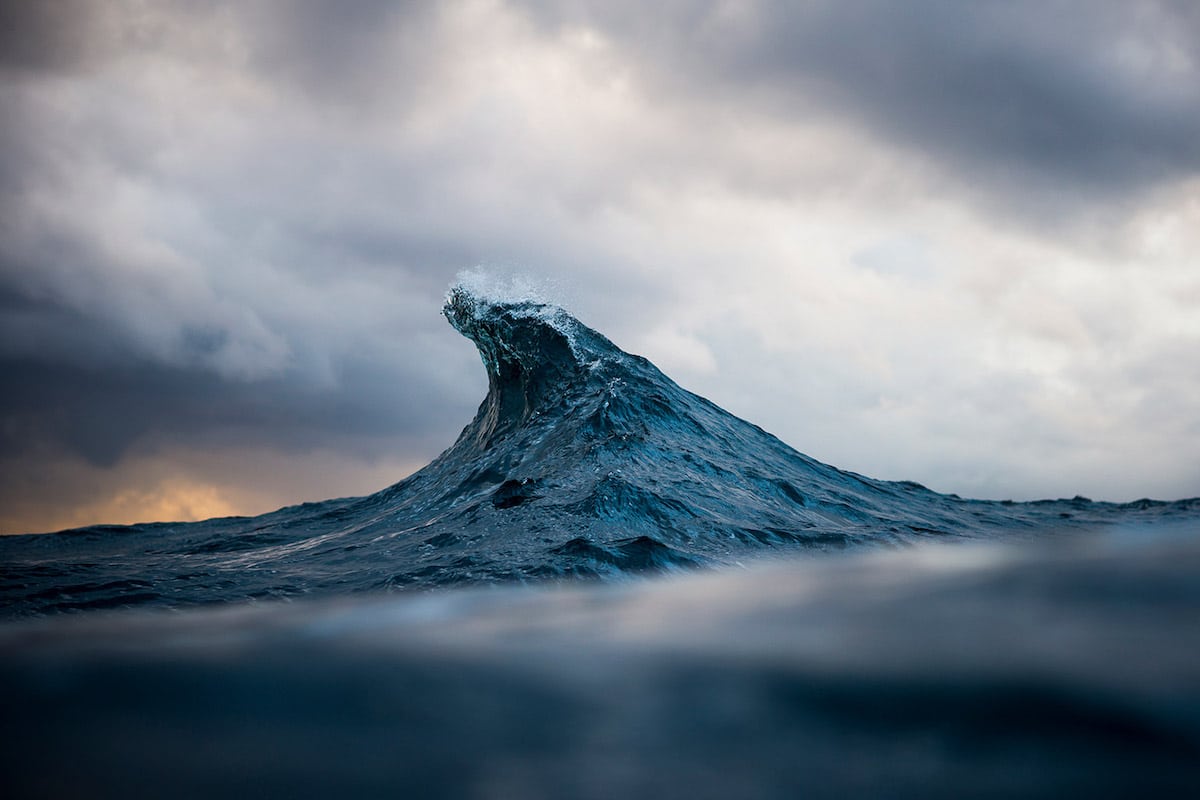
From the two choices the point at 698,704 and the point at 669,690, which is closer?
the point at 698,704

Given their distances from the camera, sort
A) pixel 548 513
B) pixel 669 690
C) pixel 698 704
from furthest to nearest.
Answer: pixel 548 513 → pixel 669 690 → pixel 698 704

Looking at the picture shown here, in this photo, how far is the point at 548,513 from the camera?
39.7 feet

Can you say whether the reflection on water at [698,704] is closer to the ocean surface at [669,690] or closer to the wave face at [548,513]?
the ocean surface at [669,690]

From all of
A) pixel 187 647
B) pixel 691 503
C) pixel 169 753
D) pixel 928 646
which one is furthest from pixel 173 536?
pixel 928 646

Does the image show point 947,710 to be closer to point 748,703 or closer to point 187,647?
point 748,703

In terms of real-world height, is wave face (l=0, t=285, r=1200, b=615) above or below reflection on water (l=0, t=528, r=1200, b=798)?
above

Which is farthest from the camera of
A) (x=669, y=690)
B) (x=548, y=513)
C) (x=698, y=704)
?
(x=548, y=513)

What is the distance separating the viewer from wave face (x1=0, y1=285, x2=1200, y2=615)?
10.6 meters

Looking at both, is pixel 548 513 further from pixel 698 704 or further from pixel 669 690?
pixel 698 704

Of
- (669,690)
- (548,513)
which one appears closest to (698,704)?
(669,690)

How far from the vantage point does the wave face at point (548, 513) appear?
1055cm

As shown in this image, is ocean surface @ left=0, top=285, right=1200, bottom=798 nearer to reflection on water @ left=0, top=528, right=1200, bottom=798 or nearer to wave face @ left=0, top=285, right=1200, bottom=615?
reflection on water @ left=0, top=528, right=1200, bottom=798

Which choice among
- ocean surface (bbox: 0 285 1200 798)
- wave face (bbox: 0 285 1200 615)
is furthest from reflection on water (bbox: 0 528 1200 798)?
wave face (bbox: 0 285 1200 615)

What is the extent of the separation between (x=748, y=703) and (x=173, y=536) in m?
22.8
